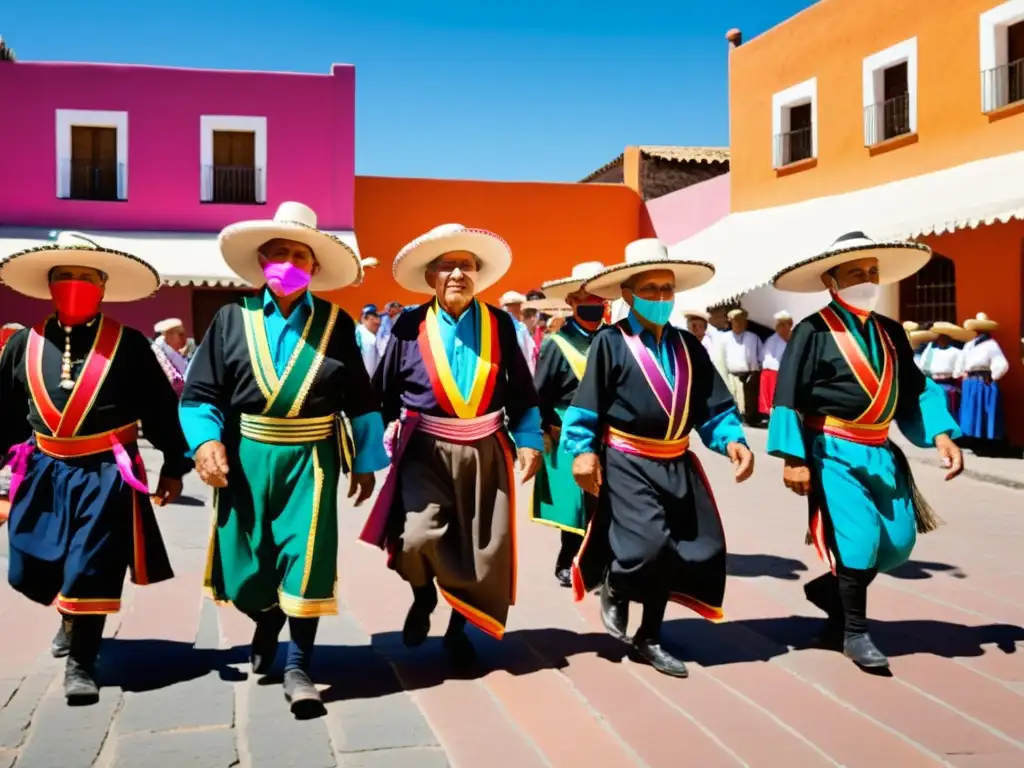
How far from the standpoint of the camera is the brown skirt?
15.1 ft

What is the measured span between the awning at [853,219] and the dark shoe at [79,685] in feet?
28.0

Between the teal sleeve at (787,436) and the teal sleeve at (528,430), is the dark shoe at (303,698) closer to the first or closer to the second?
the teal sleeve at (528,430)

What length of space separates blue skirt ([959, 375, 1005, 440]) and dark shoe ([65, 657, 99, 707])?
10.8 metres

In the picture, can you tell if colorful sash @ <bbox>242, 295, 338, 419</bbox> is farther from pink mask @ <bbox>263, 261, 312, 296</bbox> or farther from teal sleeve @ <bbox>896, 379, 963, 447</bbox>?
teal sleeve @ <bbox>896, 379, 963, 447</bbox>

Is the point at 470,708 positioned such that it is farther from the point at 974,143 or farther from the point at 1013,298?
the point at 974,143

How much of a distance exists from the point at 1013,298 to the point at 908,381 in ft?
31.0

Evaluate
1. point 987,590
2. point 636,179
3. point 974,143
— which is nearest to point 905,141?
point 974,143

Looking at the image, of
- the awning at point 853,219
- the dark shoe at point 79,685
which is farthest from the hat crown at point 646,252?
the awning at point 853,219

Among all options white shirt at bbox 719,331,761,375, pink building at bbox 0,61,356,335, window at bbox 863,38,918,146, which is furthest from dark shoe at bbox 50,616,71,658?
pink building at bbox 0,61,356,335

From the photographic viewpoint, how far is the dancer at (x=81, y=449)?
4.29 meters

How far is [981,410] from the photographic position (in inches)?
487

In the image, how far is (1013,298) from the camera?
13383 millimetres

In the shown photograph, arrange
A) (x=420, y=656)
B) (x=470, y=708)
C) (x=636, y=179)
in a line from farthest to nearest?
(x=636, y=179) → (x=420, y=656) → (x=470, y=708)

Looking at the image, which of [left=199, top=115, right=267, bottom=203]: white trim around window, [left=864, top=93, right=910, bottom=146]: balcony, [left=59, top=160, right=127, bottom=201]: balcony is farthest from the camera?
[left=199, top=115, right=267, bottom=203]: white trim around window
